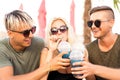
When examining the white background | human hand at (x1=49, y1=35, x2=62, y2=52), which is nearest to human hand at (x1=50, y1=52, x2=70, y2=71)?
human hand at (x1=49, y1=35, x2=62, y2=52)

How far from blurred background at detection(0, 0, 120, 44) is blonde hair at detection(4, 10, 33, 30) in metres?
3.38

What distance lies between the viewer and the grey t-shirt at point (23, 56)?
410 centimetres

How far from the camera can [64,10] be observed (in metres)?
8.84


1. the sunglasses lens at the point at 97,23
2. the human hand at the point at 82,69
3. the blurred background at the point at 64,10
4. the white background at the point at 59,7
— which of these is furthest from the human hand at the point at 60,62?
the white background at the point at 59,7

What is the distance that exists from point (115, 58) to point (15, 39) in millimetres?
1214

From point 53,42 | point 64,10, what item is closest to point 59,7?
point 64,10

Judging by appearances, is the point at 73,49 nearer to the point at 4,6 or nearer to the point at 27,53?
the point at 27,53

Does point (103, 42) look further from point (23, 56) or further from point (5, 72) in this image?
point (5, 72)

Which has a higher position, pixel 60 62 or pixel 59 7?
pixel 59 7

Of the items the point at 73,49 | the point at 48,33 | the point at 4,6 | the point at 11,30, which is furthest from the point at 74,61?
the point at 4,6

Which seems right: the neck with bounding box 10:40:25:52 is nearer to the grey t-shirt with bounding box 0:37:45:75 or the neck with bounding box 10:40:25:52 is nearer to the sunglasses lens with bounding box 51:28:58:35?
the grey t-shirt with bounding box 0:37:45:75

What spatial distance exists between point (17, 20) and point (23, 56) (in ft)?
1.43

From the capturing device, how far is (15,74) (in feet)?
13.4

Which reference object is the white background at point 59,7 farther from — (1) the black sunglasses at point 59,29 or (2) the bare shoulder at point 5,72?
(2) the bare shoulder at point 5,72
